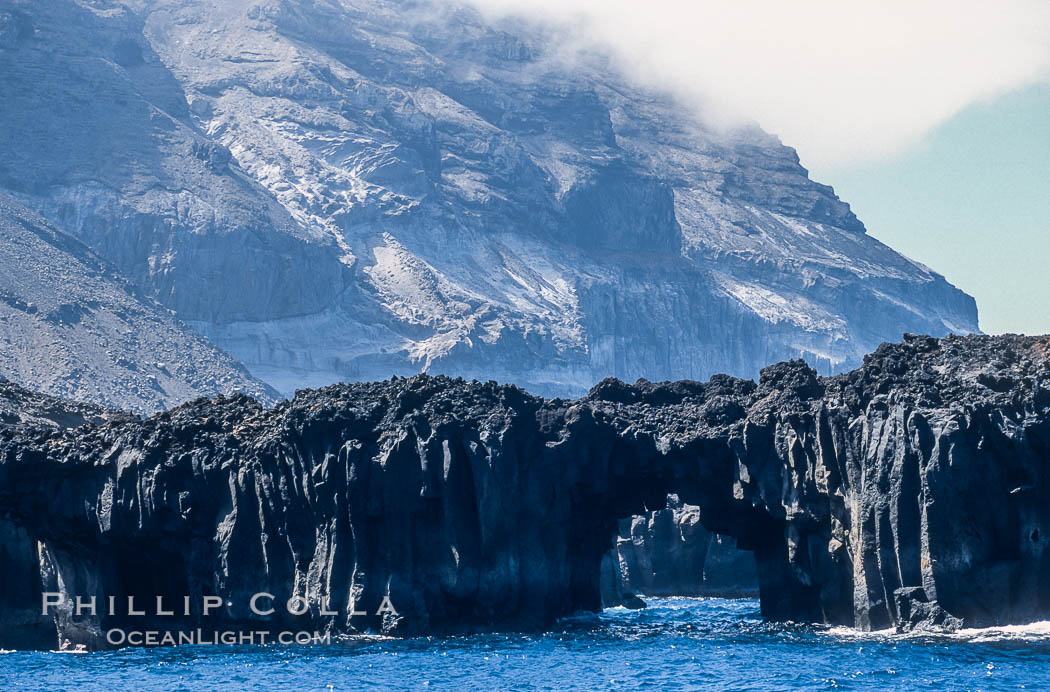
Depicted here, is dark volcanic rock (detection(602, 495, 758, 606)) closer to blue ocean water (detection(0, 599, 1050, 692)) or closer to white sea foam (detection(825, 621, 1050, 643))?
blue ocean water (detection(0, 599, 1050, 692))

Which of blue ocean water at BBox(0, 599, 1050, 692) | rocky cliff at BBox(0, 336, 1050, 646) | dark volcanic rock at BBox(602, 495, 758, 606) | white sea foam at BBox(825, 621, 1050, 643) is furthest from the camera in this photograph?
dark volcanic rock at BBox(602, 495, 758, 606)

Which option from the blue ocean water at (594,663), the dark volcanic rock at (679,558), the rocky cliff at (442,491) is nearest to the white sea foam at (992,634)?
the blue ocean water at (594,663)

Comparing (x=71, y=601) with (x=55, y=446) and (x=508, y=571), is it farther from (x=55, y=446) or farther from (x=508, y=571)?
(x=508, y=571)

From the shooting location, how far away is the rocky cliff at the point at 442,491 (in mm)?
83688

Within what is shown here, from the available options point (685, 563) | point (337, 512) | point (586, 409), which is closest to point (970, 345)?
point (586, 409)

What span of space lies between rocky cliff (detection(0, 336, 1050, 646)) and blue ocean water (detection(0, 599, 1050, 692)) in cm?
344

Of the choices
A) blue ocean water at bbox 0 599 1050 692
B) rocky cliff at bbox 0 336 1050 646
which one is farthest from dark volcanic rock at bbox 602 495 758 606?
blue ocean water at bbox 0 599 1050 692

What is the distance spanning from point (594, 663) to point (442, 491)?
16088mm

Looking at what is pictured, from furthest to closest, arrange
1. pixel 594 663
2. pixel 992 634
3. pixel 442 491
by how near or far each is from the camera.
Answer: pixel 442 491, pixel 594 663, pixel 992 634

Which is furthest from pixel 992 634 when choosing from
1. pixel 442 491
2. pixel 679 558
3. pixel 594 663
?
pixel 679 558

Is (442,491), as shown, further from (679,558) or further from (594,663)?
(679,558)

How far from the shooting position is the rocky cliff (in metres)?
83.7

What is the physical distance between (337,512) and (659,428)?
18193 mm

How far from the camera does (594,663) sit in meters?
75.6
